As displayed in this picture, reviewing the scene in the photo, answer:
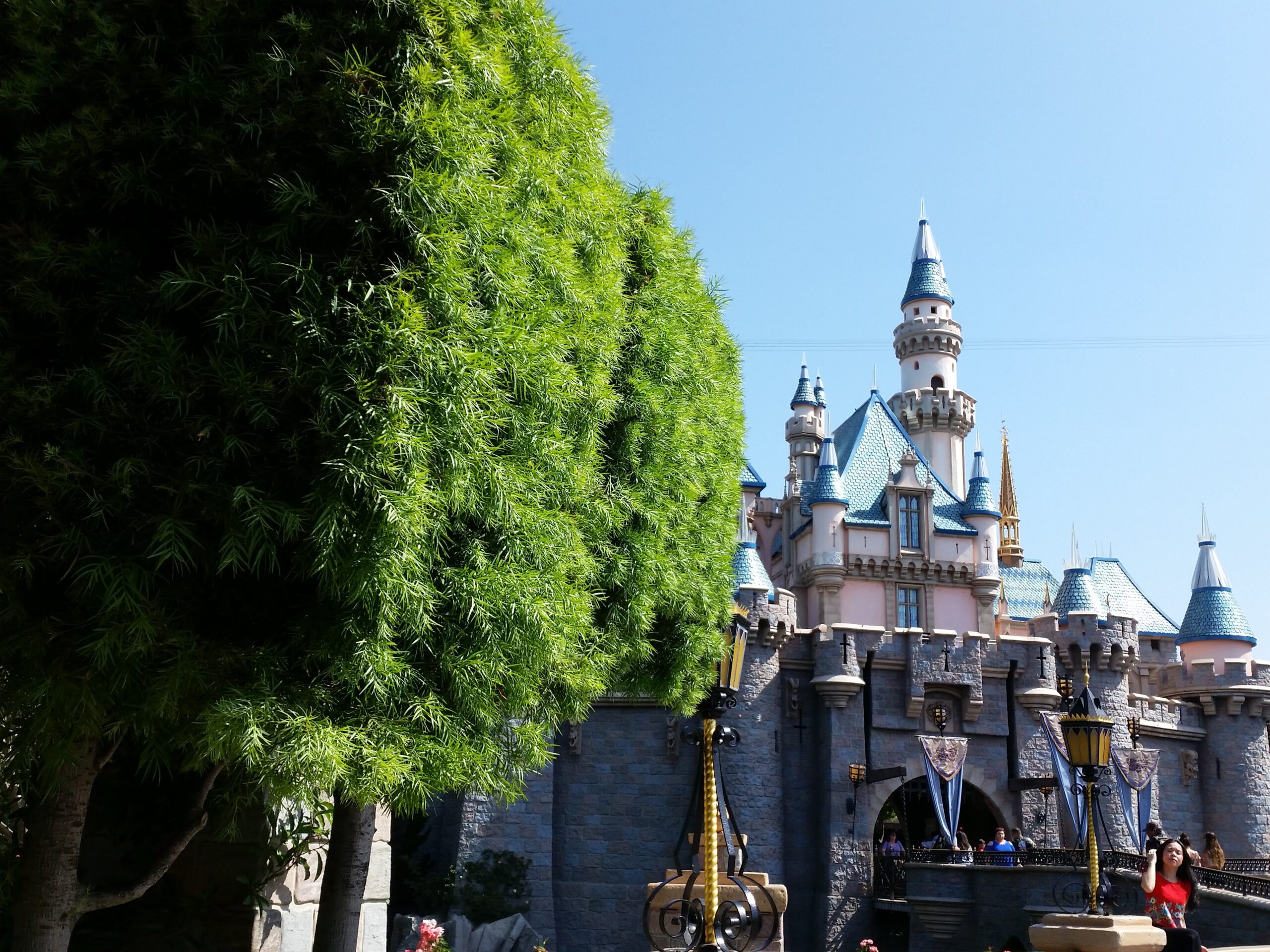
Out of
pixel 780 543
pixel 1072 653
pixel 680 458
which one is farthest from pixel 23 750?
pixel 780 543

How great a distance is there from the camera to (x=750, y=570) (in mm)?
26359

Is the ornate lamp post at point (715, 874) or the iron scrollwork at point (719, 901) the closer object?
the ornate lamp post at point (715, 874)

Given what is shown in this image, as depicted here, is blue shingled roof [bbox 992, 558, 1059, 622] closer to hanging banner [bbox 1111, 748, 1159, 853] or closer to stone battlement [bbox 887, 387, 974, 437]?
stone battlement [bbox 887, 387, 974, 437]

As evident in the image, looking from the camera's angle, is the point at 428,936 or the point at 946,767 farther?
the point at 946,767

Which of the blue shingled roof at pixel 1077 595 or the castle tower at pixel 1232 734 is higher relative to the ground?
the blue shingled roof at pixel 1077 595

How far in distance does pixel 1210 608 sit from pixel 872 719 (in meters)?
13.8

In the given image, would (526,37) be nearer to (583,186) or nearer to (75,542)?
(583,186)

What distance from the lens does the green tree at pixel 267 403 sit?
5598mm

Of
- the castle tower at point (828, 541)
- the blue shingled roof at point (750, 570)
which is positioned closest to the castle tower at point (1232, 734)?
the castle tower at point (828, 541)

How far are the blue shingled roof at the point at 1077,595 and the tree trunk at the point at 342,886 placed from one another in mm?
23638

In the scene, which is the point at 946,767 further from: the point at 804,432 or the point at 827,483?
the point at 804,432

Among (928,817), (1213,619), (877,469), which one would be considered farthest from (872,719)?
(1213,619)

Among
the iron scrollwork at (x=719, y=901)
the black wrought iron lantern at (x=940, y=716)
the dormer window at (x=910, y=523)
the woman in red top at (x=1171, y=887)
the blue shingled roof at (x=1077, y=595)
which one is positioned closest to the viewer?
the iron scrollwork at (x=719, y=901)

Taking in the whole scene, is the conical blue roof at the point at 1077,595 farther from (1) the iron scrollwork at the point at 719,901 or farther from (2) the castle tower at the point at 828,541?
(1) the iron scrollwork at the point at 719,901
